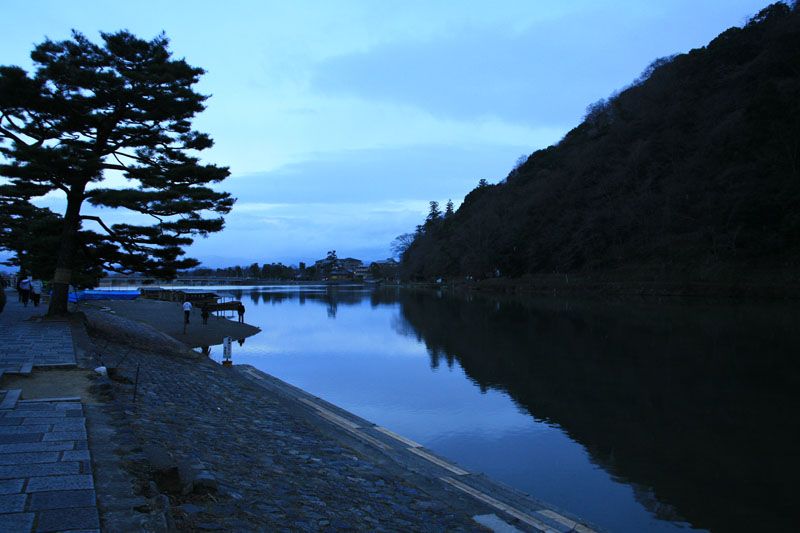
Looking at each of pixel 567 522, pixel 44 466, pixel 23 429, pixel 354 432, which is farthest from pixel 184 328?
pixel 567 522

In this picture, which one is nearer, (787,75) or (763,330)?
(763,330)

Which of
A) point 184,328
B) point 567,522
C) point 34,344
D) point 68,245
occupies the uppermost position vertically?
point 68,245

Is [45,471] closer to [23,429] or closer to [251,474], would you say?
[23,429]

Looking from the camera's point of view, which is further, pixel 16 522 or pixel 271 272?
pixel 271 272

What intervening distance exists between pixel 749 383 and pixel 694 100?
5424cm

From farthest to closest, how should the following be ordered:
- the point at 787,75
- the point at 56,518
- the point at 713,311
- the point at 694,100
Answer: the point at 694,100 < the point at 787,75 < the point at 713,311 < the point at 56,518

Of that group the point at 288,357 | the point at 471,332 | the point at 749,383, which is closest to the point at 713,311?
the point at 471,332

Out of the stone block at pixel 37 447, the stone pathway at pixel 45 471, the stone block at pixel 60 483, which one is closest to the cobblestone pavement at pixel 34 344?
the stone pathway at pixel 45 471

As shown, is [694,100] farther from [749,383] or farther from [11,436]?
[11,436]

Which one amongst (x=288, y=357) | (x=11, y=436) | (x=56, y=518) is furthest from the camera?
(x=288, y=357)

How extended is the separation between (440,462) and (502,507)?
1.56 metres

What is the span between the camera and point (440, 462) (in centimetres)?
627

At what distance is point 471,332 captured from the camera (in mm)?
21250

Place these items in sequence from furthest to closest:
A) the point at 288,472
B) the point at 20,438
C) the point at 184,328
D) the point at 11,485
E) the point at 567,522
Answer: the point at 184,328, the point at 288,472, the point at 567,522, the point at 20,438, the point at 11,485
